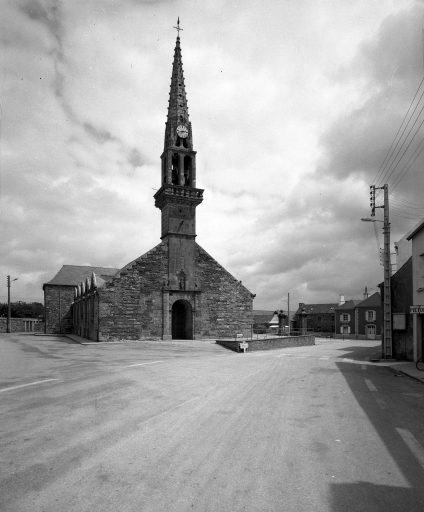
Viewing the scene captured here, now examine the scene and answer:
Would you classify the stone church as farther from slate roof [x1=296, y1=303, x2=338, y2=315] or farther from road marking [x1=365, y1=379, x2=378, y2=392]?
slate roof [x1=296, y1=303, x2=338, y2=315]

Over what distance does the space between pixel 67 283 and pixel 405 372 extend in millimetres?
48768

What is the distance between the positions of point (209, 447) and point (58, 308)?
5300cm

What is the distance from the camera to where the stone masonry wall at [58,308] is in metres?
54.3

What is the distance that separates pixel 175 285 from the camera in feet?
108

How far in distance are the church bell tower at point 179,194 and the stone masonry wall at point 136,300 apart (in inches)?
42.9

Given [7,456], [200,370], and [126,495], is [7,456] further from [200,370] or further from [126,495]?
[200,370]

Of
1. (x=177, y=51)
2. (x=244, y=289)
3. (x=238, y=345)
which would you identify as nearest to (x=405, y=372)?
(x=238, y=345)

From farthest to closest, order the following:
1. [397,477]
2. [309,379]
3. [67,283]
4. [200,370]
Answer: [67,283] < [200,370] < [309,379] < [397,477]

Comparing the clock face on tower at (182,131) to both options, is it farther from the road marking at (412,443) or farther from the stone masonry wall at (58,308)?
the road marking at (412,443)

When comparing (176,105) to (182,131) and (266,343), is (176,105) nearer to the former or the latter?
(182,131)

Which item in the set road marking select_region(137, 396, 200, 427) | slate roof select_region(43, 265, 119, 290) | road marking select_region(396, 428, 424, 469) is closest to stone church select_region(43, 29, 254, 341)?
slate roof select_region(43, 265, 119, 290)

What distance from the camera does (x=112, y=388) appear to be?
10.9 meters

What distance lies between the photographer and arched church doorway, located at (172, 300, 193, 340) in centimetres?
3362

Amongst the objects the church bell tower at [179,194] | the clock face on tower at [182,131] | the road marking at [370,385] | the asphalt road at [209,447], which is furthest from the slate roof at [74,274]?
the asphalt road at [209,447]
